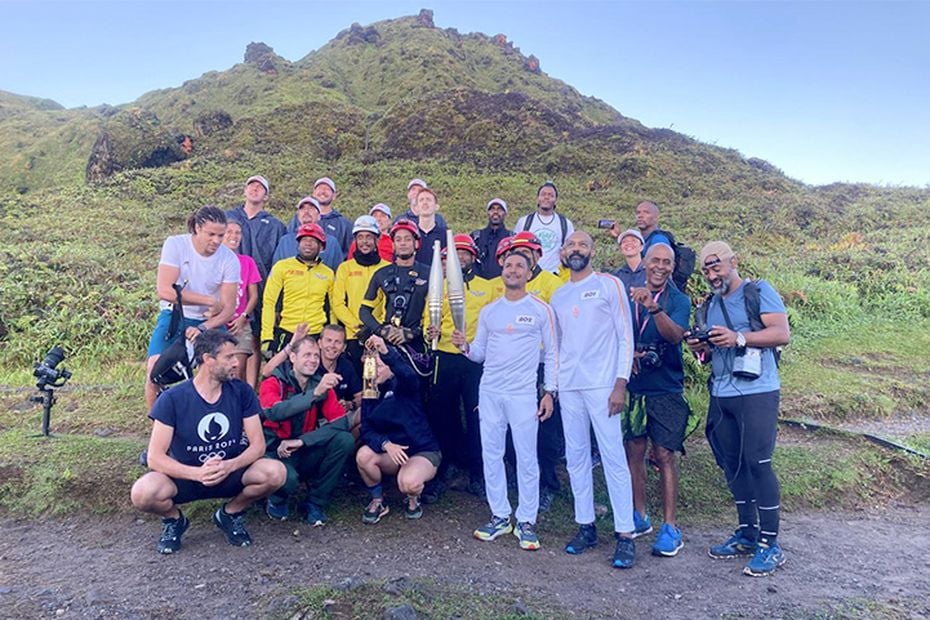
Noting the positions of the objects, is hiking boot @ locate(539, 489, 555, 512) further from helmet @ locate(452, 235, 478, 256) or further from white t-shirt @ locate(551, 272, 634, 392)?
helmet @ locate(452, 235, 478, 256)

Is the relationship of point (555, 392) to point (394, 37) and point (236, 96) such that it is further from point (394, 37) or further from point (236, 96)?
point (394, 37)

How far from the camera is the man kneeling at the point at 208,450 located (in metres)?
4.26

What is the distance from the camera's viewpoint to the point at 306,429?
5.07 m

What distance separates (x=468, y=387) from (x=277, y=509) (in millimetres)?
1873

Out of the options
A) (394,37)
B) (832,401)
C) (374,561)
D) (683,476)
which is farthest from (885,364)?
(394,37)

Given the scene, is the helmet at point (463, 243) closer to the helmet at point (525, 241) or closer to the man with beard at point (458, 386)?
the man with beard at point (458, 386)

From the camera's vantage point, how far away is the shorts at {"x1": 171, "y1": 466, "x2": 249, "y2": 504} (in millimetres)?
4352

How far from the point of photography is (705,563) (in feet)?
15.2

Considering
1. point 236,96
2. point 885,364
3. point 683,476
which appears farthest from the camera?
point 236,96

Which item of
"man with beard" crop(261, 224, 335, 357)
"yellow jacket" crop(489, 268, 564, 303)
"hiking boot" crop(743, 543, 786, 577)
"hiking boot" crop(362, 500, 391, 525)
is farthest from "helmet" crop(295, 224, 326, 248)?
"hiking boot" crop(743, 543, 786, 577)

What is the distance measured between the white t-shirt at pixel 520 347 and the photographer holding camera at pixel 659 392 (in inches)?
27.9

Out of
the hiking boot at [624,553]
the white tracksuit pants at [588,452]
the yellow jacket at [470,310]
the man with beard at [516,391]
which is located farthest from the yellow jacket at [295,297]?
the hiking boot at [624,553]

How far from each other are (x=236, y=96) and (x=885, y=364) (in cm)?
5142

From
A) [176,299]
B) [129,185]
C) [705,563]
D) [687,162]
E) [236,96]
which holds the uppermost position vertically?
[236,96]
